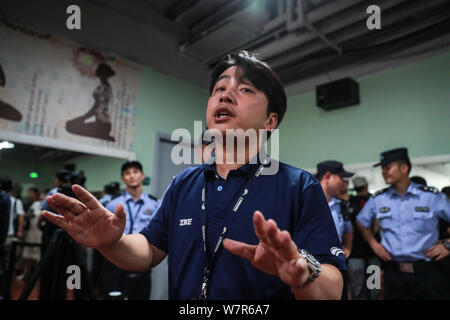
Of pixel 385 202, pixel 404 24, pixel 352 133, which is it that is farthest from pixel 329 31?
pixel 385 202

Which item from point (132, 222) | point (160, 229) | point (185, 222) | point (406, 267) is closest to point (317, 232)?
point (185, 222)

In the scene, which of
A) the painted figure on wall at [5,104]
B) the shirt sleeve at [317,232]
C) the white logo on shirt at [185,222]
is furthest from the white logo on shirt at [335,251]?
the painted figure on wall at [5,104]

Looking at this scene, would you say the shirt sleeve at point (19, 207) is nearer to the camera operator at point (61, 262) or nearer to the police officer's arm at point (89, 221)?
the camera operator at point (61, 262)

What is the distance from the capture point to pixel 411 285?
7.68 feet

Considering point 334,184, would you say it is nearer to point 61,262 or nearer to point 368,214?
point 368,214

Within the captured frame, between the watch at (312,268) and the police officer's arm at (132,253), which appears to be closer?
the watch at (312,268)

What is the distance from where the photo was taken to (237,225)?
2.49 feet

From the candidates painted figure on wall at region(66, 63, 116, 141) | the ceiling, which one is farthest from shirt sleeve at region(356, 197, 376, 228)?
painted figure on wall at region(66, 63, 116, 141)

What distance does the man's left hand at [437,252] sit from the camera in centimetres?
232

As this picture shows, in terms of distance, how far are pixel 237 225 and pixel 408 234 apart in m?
2.33

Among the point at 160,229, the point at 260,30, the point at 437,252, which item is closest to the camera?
the point at 160,229

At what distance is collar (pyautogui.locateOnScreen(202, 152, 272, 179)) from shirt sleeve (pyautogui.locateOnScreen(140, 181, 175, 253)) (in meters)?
0.14
